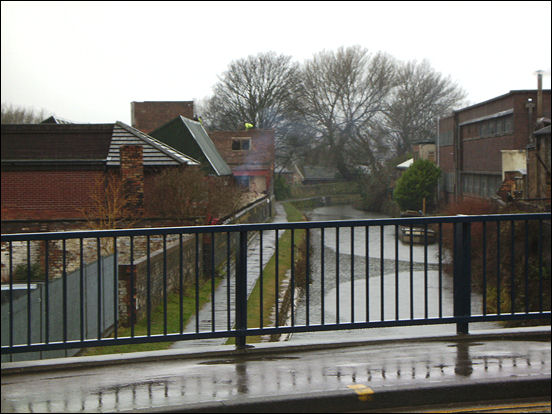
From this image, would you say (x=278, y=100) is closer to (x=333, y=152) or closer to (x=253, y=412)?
(x=333, y=152)

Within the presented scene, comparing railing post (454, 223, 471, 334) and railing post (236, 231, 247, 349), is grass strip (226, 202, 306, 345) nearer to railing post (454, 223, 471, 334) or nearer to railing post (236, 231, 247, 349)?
railing post (236, 231, 247, 349)

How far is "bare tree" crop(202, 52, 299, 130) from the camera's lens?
2764cm

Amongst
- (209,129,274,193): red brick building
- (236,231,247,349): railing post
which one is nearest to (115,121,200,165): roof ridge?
(209,129,274,193): red brick building

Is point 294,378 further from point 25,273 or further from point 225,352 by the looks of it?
point 25,273

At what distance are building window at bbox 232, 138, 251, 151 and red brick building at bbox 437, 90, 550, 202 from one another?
61.4 feet

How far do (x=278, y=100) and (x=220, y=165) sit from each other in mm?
11124

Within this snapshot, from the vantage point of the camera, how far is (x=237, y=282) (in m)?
5.87

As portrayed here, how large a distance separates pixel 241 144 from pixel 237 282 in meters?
22.2

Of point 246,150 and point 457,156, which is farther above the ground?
point 457,156

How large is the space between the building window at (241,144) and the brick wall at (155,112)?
11.1 ft

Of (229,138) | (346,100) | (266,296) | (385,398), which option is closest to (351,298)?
(385,398)

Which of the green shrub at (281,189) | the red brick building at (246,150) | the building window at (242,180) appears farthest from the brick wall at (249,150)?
the green shrub at (281,189)

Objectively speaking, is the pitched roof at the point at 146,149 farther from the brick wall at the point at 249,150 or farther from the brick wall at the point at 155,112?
the brick wall at the point at 249,150

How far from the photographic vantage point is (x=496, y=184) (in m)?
42.5
